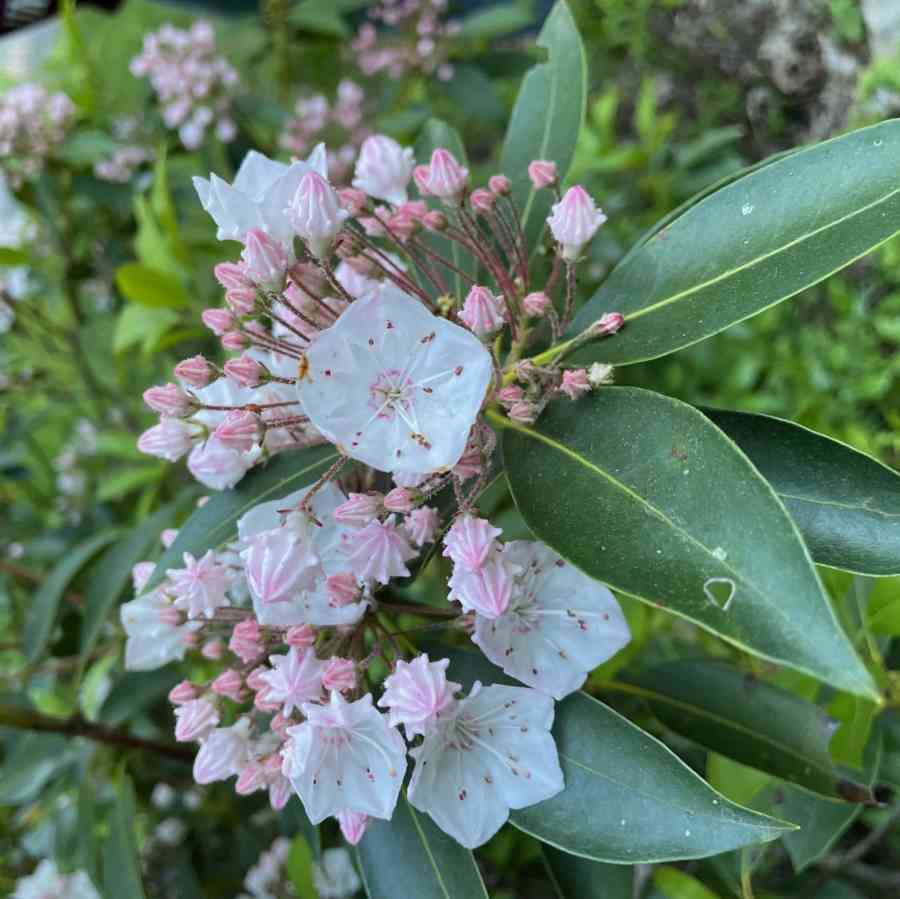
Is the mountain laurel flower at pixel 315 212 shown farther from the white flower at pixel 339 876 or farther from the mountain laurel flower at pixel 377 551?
the white flower at pixel 339 876

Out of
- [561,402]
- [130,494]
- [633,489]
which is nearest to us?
[633,489]

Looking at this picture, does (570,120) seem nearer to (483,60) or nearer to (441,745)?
(441,745)

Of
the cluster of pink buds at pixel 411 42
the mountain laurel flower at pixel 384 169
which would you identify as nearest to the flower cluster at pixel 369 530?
the mountain laurel flower at pixel 384 169

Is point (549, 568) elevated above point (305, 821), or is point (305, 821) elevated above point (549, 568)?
point (549, 568)

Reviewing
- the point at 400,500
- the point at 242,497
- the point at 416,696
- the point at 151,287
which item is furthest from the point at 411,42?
the point at 416,696

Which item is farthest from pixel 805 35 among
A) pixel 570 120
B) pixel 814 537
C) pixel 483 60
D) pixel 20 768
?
pixel 20 768
